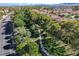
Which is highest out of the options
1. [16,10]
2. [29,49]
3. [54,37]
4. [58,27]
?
[16,10]

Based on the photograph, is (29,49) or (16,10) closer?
(29,49)

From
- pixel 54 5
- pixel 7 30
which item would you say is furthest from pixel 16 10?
pixel 54 5

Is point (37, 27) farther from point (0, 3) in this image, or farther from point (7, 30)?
point (0, 3)

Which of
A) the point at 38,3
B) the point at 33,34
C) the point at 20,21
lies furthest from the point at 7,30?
the point at 38,3

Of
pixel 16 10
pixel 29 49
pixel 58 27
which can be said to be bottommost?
pixel 29 49

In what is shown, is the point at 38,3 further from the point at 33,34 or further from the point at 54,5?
the point at 33,34

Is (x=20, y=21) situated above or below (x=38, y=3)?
below
